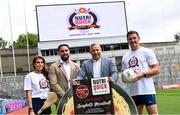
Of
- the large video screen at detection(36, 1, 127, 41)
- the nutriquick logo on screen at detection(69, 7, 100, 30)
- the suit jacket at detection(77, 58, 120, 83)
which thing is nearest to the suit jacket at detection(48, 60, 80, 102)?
the suit jacket at detection(77, 58, 120, 83)

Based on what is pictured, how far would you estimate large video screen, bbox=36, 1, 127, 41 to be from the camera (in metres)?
51.8

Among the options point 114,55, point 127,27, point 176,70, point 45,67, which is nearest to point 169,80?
point 176,70

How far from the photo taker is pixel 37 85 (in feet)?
25.7

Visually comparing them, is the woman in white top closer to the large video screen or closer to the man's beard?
the man's beard

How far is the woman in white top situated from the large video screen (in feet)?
144

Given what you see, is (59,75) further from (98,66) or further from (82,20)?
(82,20)

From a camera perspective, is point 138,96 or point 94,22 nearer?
point 138,96

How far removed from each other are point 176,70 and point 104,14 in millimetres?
10114

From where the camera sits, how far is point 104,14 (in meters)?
53.4

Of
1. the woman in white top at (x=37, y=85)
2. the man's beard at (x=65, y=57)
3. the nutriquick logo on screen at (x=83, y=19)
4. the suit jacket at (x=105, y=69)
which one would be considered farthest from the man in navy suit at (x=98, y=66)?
the nutriquick logo on screen at (x=83, y=19)

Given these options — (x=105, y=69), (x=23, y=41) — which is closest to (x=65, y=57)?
(x=105, y=69)

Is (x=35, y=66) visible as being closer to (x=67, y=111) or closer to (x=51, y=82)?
(x=51, y=82)

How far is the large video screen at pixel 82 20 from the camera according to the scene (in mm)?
51781

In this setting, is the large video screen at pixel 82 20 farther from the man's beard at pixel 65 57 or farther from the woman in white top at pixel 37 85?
the man's beard at pixel 65 57
